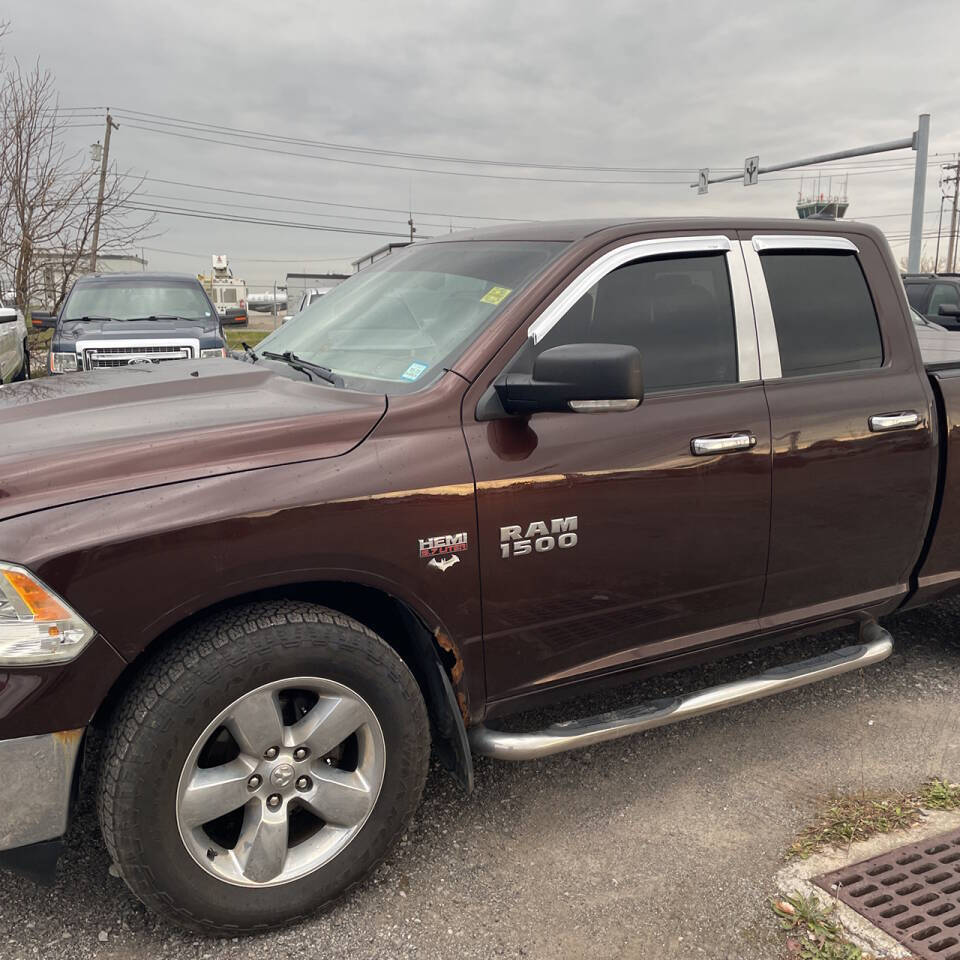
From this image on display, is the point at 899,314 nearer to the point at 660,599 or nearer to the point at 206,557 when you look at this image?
the point at 660,599

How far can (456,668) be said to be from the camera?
2490 millimetres

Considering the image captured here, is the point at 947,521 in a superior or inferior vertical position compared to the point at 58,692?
inferior

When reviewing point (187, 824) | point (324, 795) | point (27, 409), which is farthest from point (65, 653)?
point (27, 409)

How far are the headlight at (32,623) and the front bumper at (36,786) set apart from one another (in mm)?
195

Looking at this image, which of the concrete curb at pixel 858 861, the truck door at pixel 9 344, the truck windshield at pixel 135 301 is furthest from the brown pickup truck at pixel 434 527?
the truck door at pixel 9 344

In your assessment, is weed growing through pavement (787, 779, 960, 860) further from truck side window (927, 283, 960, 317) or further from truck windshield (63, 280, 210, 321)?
truck side window (927, 283, 960, 317)

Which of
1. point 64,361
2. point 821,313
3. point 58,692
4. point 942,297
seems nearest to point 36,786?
point 58,692

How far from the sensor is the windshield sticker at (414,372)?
2582 millimetres

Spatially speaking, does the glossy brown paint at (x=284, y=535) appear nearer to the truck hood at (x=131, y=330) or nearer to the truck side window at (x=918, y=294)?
the truck hood at (x=131, y=330)

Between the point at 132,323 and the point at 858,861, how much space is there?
28.5 feet

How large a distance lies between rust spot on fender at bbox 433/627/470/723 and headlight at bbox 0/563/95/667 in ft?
3.01

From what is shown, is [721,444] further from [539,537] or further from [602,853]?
[602,853]

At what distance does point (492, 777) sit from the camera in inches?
123

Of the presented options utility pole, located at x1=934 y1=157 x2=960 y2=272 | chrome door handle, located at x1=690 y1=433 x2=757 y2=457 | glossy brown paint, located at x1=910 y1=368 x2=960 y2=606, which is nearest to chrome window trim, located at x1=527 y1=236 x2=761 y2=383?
chrome door handle, located at x1=690 y1=433 x2=757 y2=457
